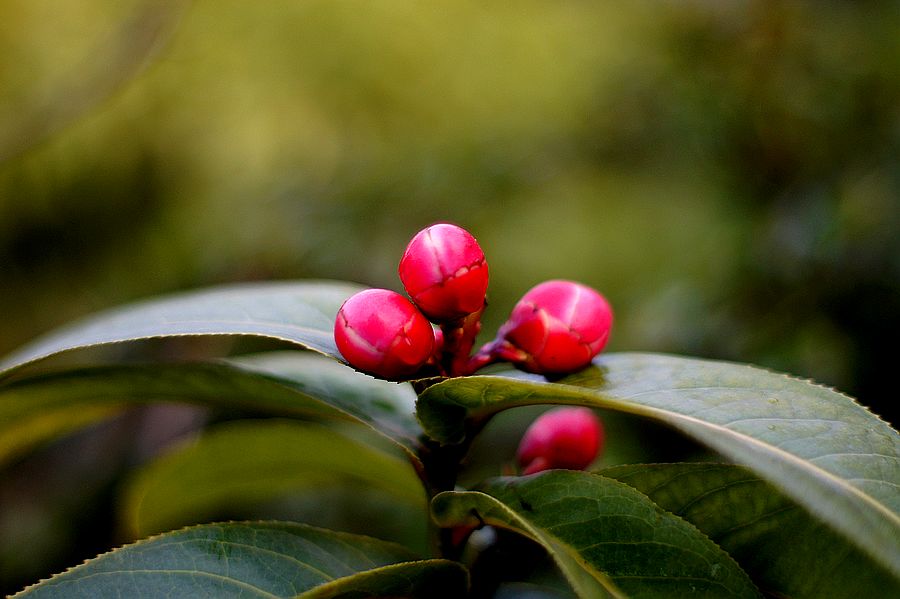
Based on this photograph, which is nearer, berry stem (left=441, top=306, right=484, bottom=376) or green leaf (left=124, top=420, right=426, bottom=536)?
berry stem (left=441, top=306, right=484, bottom=376)

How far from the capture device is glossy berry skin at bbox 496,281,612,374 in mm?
773

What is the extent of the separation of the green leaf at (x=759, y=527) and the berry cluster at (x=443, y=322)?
14 cm

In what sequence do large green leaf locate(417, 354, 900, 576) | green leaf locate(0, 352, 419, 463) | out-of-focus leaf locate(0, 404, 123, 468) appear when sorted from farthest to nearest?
out-of-focus leaf locate(0, 404, 123, 468), green leaf locate(0, 352, 419, 463), large green leaf locate(417, 354, 900, 576)

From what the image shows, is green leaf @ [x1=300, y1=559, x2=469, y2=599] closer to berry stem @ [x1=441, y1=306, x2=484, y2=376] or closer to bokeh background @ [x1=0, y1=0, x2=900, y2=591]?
berry stem @ [x1=441, y1=306, x2=484, y2=376]

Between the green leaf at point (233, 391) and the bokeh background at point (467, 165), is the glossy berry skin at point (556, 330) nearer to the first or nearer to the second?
the green leaf at point (233, 391)

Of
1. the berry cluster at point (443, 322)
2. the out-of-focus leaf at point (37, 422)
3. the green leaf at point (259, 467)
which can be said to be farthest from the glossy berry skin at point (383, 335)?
the out-of-focus leaf at point (37, 422)

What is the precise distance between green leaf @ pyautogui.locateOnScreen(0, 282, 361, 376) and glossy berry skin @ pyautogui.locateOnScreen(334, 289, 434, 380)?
35 mm

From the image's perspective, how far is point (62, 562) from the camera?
6.19 ft

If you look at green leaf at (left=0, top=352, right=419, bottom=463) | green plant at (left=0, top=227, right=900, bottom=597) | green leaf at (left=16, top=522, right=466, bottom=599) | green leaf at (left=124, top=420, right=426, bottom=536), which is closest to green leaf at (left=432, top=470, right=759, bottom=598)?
green plant at (left=0, top=227, right=900, bottom=597)

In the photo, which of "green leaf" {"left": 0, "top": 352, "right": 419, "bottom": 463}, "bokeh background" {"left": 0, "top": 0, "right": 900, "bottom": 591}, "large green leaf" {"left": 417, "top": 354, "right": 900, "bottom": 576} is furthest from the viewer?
"bokeh background" {"left": 0, "top": 0, "right": 900, "bottom": 591}

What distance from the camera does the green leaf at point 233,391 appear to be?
0.91m

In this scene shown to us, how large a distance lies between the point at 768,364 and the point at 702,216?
3.46 feet

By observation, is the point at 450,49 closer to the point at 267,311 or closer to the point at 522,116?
the point at 522,116

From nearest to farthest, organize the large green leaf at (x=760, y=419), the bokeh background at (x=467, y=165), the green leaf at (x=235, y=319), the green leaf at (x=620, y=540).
Answer: the large green leaf at (x=760, y=419) → the green leaf at (x=620, y=540) → the green leaf at (x=235, y=319) → the bokeh background at (x=467, y=165)
